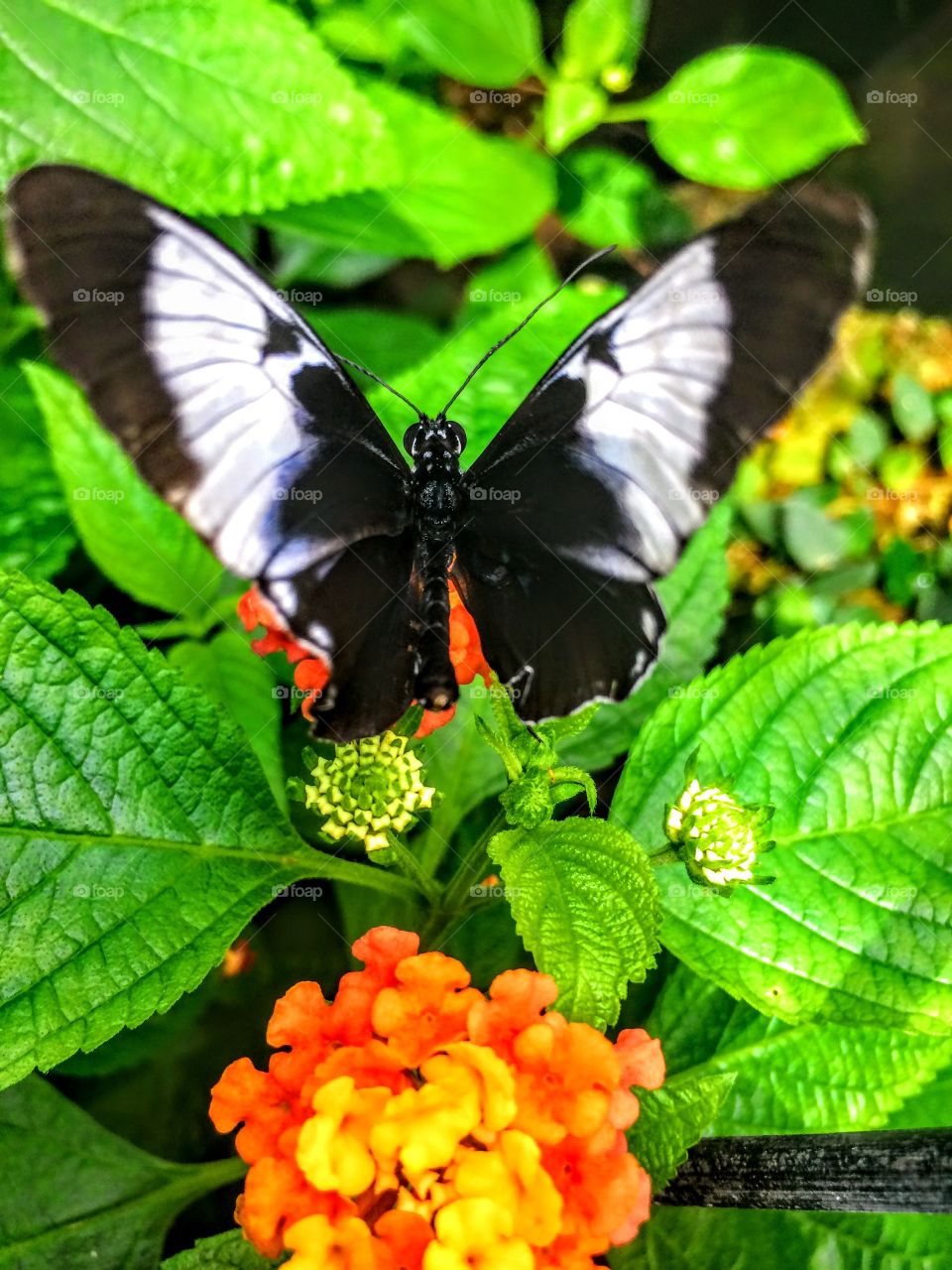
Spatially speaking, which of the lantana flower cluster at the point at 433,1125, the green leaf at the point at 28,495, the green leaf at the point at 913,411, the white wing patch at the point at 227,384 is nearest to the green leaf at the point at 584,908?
the lantana flower cluster at the point at 433,1125

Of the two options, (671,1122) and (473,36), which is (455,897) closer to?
(671,1122)

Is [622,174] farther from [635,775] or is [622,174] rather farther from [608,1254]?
[608,1254]

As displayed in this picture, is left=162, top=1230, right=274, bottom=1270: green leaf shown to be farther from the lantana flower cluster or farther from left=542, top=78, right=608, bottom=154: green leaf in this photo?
left=542, top=78, right=608, bottom=154: green leaf

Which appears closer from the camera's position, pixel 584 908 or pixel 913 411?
pixel 584 908

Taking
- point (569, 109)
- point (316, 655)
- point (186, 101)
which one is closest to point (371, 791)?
point (316, 655)

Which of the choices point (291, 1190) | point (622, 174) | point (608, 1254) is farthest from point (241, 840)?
point (622, 174)

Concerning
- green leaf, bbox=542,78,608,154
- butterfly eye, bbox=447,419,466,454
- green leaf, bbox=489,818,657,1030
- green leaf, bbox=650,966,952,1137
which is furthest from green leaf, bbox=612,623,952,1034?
green leaf, bbox=542,78,608,154
